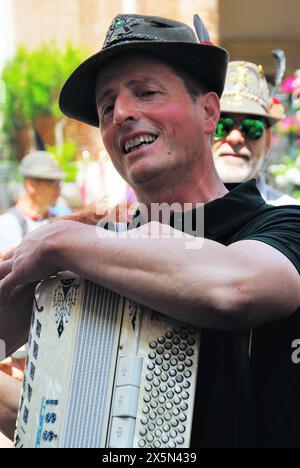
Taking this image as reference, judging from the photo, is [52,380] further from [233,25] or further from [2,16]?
[2,16]

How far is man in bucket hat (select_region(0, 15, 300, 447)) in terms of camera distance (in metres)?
2.13

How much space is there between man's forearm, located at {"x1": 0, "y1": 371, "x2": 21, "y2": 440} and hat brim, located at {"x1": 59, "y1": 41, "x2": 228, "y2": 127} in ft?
2.79

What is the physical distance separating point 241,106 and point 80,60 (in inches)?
1031

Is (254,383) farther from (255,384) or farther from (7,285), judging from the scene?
(7,285)

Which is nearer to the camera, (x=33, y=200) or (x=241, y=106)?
(x=241, y=106)

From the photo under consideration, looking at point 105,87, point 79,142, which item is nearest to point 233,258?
point 105,87

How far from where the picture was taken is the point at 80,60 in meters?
30.9

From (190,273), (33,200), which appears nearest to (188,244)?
(190,273)

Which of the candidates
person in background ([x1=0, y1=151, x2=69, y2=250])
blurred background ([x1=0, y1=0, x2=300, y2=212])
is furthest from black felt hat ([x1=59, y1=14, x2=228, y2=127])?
person in background ([x1=0, y1=151, x2=69, y2=250])

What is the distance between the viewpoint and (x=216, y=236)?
8.02 ft

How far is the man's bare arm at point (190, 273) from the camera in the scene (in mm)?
2107

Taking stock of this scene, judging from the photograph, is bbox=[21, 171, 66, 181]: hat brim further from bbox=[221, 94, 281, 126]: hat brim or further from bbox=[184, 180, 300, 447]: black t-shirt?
bbox=[184, 180, 300, 447]: black t-shirt

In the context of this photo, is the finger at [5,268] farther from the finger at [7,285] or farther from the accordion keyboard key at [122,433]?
the accordion keyboard key at [122,433]

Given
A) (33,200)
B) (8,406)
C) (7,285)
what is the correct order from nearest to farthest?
(7,285) < (8,406) < (33,200)
